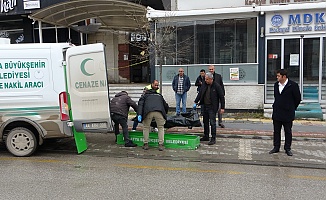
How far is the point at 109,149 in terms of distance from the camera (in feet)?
24.0

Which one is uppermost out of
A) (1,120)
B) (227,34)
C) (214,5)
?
(214,5)

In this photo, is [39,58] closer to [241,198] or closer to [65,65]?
[65,65]

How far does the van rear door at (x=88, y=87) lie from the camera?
652 centimetres

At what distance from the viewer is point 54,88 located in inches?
256

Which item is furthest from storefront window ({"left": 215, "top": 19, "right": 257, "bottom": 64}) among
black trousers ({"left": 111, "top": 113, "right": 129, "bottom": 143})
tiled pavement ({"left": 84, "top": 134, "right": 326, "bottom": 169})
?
black trousers ({"left": 111, "top": 113, "right": 129, "bottom": 143})

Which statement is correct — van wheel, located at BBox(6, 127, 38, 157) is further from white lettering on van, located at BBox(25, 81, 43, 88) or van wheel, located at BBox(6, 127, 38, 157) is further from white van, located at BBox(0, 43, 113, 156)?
white lettering on van, located at BBox(25, 81, 43, 88)

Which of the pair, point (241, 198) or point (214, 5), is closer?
point (241, 198)

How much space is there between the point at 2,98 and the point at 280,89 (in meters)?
5.68

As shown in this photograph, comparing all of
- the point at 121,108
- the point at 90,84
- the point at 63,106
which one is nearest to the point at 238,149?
the point at 121,108

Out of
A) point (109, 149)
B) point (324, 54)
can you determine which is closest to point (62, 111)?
point (109, 149)

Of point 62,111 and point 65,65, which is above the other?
point 65,65

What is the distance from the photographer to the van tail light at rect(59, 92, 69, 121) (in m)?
6.50

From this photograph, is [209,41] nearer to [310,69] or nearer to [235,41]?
[235,41]

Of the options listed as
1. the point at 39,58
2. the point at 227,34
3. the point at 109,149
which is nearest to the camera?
the point at 39,58
